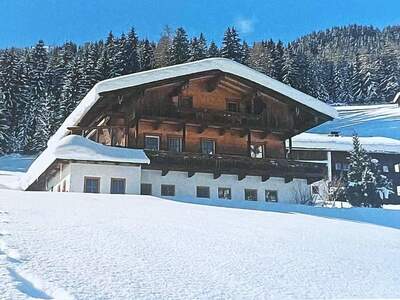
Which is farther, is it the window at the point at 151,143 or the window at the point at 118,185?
the window at the point at 151,143

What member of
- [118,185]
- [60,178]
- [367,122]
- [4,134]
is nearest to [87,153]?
[118,185]

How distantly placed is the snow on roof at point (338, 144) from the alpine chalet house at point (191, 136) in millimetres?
16288

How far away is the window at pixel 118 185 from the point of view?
24.6m

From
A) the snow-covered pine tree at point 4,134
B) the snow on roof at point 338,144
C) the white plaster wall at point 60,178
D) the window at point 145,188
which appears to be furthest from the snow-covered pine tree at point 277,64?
the window at point 145,188

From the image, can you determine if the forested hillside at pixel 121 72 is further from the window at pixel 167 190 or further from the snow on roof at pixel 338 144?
the window at pixel 167 190

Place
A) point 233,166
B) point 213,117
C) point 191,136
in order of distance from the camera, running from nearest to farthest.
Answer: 1. point 233,166
2. point 213,117
3. point 191,136

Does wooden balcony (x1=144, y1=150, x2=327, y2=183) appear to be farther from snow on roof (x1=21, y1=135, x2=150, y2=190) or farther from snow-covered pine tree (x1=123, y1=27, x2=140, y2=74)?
snow-covered pine tree (x1=123, y1=27, x2=140, y2=74)

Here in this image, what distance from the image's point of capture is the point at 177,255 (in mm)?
9383

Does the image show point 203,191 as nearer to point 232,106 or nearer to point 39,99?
point 232,106

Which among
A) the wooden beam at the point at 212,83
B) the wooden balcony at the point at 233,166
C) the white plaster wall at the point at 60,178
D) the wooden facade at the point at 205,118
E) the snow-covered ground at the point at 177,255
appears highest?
the wooden beam at the point at 212,83

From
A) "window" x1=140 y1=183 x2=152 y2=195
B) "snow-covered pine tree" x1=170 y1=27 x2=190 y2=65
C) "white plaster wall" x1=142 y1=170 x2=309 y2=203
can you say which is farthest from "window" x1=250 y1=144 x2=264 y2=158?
"snow-covered pine tree" x1=170 y1=27 x2=190 y2=65

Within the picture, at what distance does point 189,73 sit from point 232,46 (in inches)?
2057

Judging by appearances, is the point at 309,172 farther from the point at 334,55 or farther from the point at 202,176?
the point at 334,55

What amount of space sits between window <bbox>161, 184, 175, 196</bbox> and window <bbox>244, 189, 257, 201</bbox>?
3829mm
